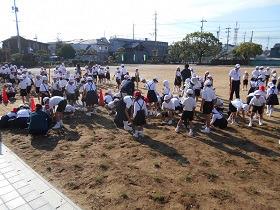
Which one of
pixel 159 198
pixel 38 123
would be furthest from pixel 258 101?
pixel 38 123

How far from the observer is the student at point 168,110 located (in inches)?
451

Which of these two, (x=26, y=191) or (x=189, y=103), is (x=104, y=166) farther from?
(x=189, y=103)

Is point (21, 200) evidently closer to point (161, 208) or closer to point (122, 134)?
point (161, 208)

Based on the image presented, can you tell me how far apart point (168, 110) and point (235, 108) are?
231 centimetres

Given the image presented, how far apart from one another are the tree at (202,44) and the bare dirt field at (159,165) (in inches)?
2062

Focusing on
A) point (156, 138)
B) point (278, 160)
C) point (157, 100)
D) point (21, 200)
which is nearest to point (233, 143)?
point (278, 160)

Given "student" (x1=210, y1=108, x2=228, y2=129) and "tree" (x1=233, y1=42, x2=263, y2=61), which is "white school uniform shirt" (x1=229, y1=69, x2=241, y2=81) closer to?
"student" (x1=210, y1=108, x2=228, y2=129)

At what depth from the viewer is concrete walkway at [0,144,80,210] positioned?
5.98 metres

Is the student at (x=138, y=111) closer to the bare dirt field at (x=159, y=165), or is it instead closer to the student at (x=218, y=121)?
the bare dirt field at (x=159, y=165)

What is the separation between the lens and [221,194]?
6.31 metres

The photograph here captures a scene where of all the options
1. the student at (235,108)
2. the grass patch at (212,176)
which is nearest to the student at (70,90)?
the student at (235,108)

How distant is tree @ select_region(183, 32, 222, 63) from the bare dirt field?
2062 inches

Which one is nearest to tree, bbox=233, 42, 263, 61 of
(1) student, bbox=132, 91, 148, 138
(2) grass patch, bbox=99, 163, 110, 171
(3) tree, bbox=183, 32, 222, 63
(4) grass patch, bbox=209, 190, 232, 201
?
(3) tree, bbox=183, 32, 222, 63

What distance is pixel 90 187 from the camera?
6727 mm
